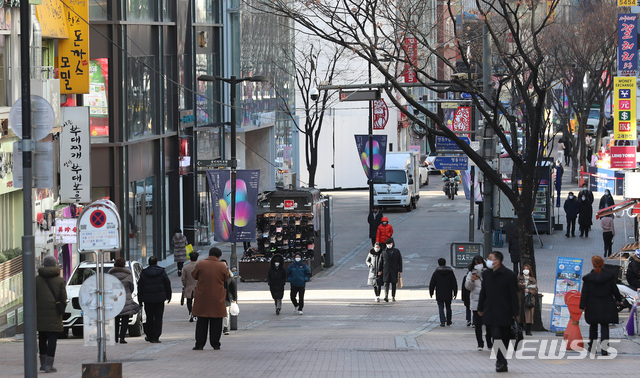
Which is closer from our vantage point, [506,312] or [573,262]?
[506,312]

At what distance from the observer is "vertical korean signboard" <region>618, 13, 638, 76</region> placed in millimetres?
46500

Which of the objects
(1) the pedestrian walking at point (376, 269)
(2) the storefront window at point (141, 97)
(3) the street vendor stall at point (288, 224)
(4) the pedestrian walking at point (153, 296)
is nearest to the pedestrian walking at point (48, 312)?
(4) the pedestrian walking at point (153, 296)

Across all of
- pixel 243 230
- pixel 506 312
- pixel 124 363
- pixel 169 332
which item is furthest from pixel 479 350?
pixel 243 230

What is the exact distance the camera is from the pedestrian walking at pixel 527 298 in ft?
60.2

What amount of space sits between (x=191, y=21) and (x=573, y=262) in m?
22.6

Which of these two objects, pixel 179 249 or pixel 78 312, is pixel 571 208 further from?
pixel 78 312

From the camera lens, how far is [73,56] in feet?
81.2

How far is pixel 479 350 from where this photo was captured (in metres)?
15.7

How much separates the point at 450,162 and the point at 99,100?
388 inches

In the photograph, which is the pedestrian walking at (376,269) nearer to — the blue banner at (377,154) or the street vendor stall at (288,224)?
the street vendor stall at (288,224)

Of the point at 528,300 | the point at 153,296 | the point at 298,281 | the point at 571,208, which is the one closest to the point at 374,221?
the point at 571,208

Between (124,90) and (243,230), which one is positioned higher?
(124,90)

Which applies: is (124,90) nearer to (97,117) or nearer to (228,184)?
(97,117)

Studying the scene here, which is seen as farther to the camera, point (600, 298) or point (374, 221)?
point (374, 221)
